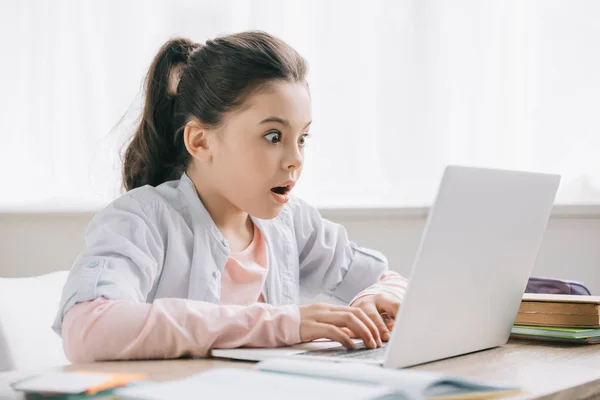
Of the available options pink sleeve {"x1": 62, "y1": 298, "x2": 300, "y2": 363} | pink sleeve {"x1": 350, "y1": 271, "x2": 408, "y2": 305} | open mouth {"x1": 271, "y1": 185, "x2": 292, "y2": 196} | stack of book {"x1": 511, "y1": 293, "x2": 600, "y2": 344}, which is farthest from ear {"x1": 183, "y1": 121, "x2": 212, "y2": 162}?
stack of book {"x1": 511, "y1": 293, "x2": 600, "y2": 344}

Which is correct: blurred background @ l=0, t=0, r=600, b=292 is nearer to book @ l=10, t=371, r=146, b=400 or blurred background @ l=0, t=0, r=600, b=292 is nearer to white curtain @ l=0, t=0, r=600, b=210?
white curtain @ l=0, t=0, r=600, b=210

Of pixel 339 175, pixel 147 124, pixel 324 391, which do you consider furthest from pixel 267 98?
pixel 339 175

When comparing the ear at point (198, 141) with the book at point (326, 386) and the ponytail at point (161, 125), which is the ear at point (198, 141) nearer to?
the ponytail at point (161, 125)

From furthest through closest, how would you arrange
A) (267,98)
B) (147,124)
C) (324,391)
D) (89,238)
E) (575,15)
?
1. (575,15)
2. (147,124)
3. (267,98)
4. (89,238)
5. (324,391)

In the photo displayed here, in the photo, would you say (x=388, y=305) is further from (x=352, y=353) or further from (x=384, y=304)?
(x=352, y=353)

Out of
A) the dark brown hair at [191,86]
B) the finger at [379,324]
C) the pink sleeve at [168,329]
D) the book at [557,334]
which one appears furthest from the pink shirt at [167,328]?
the dark brown hair at [191,86]

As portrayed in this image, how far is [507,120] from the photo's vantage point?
2.30 metres

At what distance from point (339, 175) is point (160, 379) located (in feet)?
5.38

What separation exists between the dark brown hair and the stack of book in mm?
550

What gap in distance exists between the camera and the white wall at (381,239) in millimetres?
2246

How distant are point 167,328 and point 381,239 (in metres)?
1.43

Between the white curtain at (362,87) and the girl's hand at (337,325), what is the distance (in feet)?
4.45

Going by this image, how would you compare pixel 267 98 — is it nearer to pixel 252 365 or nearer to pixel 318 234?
pixel 318 234

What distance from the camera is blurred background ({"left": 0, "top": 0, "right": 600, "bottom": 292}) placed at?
2.25 meters
